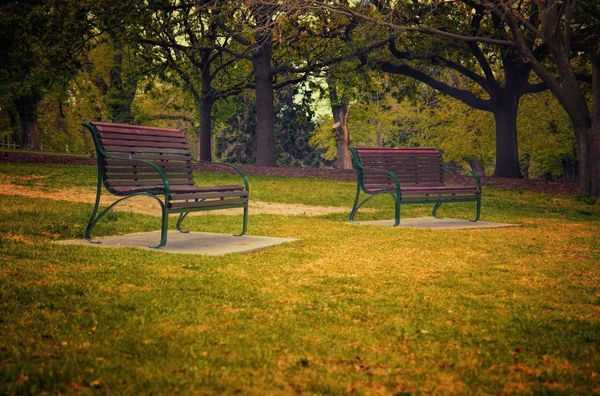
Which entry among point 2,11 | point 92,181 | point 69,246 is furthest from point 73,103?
point 69,246

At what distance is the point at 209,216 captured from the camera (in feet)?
37.5

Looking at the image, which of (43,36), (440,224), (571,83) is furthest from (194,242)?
(43,36)

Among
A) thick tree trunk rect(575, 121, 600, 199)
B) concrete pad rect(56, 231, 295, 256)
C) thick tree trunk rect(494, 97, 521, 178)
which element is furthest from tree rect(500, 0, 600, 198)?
concrete pad rect(56, 231, 295, 256)

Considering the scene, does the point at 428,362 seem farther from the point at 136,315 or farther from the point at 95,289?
the point at 95,289

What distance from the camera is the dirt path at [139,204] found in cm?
1238

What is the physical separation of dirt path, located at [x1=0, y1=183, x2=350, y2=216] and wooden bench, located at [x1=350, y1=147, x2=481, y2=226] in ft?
4.92

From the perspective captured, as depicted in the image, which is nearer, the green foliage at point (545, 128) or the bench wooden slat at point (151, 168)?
the bench wooden slat at point (151, 168)

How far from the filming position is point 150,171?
832 centimetres

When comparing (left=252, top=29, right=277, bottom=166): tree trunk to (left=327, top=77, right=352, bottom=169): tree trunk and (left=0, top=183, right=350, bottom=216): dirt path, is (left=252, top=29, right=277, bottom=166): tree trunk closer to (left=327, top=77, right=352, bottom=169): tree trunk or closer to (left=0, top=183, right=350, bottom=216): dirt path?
(left=0, top=183, right=350, bottom=216): dirt path

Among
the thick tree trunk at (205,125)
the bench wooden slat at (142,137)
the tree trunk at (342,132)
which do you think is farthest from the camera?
the tree trunk at (342,132)

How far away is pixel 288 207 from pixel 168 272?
7.63 meters

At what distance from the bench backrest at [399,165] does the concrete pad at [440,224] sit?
0.59 metres

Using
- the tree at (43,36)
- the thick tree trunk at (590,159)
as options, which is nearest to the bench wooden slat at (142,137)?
the thick tree trunk at (590,159)

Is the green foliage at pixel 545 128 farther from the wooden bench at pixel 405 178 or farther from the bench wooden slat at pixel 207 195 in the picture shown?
the bench wooden slat at pixel 207 195
